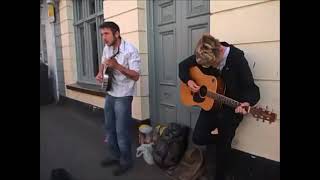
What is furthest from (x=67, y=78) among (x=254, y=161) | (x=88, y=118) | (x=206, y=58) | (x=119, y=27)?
(x=254, y=161)

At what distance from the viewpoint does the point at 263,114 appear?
3.77ft

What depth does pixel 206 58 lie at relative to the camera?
1.21m

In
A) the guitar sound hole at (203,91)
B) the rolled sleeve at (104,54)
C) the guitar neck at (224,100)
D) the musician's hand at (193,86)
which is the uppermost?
the rolled sleeve at (104,54)

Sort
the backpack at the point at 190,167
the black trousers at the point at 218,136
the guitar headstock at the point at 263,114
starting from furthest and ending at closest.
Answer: the backpack at the point at 190,167 → the black trousers at the point at 218,136 → the guitar headstock at the point at 263,114

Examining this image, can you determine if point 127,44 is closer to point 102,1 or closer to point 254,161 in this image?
point 102,1

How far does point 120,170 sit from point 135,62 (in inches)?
19.8

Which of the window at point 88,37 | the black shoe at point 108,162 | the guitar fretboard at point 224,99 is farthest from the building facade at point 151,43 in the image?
the black shoe at point 108,162

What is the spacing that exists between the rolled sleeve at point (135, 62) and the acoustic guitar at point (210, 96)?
0.21 m

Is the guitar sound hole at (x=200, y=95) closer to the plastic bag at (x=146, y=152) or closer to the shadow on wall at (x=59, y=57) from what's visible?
the plastic bag at (x=146, y=152)

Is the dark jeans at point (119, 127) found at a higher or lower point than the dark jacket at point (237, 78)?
lower

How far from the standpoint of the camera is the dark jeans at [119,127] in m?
1.35

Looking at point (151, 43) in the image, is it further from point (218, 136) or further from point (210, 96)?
point (218, 136)

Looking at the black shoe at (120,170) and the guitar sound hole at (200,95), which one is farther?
the black shoe at (120,170)

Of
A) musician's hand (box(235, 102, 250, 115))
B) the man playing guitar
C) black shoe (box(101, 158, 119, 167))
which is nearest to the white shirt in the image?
the man playing guitar
